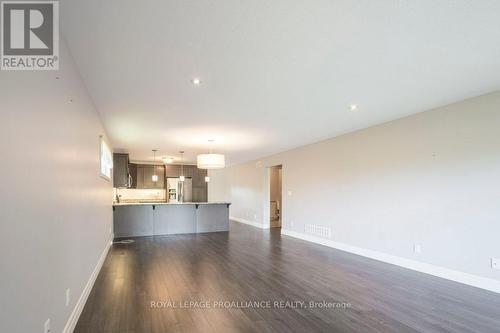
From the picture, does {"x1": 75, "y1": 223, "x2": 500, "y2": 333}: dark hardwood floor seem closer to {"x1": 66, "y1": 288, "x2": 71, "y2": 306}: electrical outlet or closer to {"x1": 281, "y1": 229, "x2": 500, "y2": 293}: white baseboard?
{"x1": 281, "y1": 229, "x2": 500, "y2": 293}: white baseboard

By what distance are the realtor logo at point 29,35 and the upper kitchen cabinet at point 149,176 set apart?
9476 mm

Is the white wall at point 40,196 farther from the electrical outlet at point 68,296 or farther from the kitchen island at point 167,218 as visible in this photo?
the kitchen island at point 167,218

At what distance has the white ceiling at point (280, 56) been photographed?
1.93 m

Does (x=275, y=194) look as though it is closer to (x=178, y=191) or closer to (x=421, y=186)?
(x=178, y=191)

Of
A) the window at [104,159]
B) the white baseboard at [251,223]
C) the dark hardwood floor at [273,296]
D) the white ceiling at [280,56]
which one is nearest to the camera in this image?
the white ceiling at [280,56]

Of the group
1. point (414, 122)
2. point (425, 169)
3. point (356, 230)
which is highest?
point (414, 122)

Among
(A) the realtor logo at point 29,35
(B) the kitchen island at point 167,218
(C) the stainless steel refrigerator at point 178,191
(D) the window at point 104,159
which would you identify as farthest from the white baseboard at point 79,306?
(C) the stainless steel refrigerator at point 178,191

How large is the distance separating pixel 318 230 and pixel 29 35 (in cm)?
627

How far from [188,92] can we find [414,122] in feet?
12.1

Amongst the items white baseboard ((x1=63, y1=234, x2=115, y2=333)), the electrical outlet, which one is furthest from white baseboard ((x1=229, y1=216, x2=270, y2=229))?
the electrical outlet

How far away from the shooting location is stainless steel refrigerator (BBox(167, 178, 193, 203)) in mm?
11305

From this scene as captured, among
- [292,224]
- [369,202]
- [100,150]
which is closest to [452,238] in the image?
[369,202]

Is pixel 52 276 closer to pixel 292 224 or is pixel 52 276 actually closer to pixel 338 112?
pixel 338 112

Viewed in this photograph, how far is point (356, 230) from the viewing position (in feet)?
18.3
